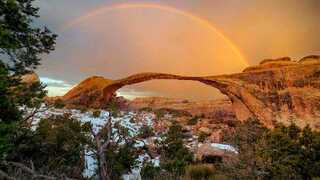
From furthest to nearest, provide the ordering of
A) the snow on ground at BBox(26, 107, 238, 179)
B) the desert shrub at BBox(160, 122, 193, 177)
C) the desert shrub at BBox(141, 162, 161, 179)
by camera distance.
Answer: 1. the desert shrub at BBox(160, 122, 193, 177)
2. the snow on ground at BBox(26, 107, 238, 179)
3. the desert shrub at BBox(141, 162, 161, 179)

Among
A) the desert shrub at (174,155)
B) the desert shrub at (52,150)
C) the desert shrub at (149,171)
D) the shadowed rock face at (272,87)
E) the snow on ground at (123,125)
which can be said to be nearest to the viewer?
the desert shrub at (52,150)

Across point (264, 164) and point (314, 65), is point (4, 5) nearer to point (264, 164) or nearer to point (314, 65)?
point (264, 164)

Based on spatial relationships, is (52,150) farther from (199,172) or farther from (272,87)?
(272,87)

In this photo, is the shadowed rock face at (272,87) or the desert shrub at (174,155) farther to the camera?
the shadowed rock face at (272,87)

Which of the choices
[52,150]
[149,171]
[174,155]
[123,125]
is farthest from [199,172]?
[123,125]

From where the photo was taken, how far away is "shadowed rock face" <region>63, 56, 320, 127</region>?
2720cm

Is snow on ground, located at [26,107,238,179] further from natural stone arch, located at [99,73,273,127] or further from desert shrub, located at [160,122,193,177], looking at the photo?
natural stone arch, located at [99,73,273,127]

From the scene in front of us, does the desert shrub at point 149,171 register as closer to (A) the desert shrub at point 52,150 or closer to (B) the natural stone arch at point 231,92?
(A) the desert shrub at point 52,150

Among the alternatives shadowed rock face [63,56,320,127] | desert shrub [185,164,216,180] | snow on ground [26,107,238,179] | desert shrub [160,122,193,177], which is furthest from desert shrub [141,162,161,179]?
shadowed rock face [63,56,320,127]

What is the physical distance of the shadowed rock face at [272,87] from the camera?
27.2 meters

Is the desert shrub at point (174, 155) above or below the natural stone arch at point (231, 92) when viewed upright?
below

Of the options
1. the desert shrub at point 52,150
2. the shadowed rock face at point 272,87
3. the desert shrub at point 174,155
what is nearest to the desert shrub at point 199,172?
the desert shrub at point 174,155

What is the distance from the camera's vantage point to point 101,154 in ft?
23.4

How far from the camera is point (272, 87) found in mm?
29219
